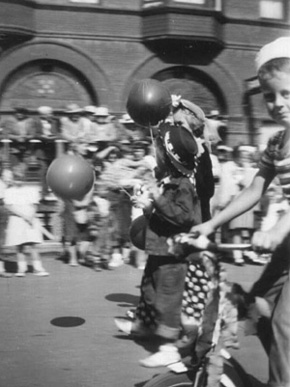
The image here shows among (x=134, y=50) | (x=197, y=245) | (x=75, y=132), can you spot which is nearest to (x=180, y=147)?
(x=197, y=245)

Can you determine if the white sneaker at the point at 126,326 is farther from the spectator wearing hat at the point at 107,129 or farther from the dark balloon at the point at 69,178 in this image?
the spectator wearing hat at the point at 107,129

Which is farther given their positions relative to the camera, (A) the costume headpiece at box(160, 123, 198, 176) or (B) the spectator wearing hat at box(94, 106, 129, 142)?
(B) the spectator wearing hat at box(94, 106, 129, 142)

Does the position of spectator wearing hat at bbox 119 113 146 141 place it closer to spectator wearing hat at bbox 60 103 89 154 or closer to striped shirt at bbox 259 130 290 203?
spectator wearing hat at bbox 60 103 89 154

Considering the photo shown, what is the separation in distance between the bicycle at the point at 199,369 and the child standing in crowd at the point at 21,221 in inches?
193

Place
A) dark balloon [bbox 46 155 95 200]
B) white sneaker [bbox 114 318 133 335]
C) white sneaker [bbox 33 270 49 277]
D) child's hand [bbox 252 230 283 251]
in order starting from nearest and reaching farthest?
1. child's hand [bbox 252 230 283 251]
2. dark balloon [bbox 46 155 95 200]
3. white sneaker [bbox 114 318 133 335]
4. white sneaker [bbox 33 270 49 277]

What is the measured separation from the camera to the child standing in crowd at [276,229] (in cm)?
253

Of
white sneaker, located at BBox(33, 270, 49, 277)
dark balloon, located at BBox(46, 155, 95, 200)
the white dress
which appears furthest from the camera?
white sneaker, located at BBox(33, 270, 49, 277)

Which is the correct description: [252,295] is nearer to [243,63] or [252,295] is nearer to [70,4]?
[70,4]

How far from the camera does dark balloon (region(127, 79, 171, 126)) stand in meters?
4.71

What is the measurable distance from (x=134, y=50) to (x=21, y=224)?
7.62 meters

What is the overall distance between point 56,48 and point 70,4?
0.99 meters

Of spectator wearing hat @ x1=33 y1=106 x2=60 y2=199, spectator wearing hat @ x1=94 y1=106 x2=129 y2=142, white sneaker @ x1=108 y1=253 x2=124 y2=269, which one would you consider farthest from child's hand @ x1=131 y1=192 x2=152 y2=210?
spectator wearing hat @ x1=33 y1=106 x2=60 y2=199

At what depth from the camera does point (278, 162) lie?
2811 millimetres

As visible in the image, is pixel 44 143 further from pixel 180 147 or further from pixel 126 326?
pixel 180 147
